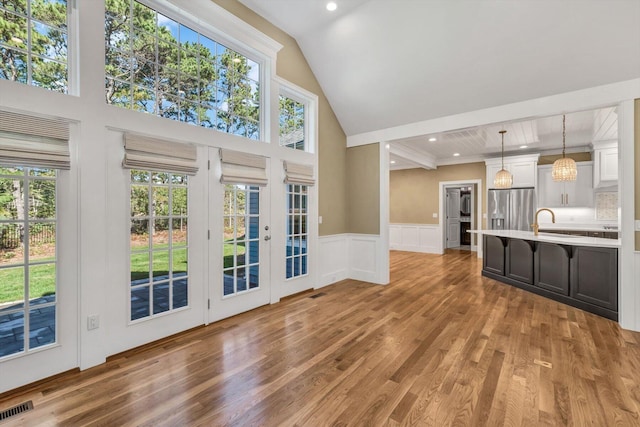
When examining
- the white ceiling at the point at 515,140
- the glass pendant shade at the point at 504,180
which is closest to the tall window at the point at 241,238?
the white ceiling at the point at 515,140

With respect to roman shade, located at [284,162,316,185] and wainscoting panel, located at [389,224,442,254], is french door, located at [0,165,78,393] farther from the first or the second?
wainscoting panel, located at [389,224,442,254]

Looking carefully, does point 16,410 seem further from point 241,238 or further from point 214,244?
point 241,238

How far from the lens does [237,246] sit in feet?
12.0

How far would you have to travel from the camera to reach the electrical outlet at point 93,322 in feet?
7.92

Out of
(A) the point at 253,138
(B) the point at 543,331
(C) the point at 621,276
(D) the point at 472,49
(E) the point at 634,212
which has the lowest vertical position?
(B) the point at 543,331

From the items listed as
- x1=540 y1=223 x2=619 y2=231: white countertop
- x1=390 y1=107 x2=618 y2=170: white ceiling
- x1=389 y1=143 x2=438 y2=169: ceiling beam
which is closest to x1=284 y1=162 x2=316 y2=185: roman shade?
x1=390 y1=107 x2=618 y2=170: white ceiling

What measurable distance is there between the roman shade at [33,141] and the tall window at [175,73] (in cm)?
63

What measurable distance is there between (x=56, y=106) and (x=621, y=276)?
5.74 metres

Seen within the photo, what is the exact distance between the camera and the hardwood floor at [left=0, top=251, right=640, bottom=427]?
1854mm

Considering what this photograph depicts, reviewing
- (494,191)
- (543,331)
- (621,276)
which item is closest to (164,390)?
(543,331)

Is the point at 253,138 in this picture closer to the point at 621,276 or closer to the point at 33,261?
the point at 33,261

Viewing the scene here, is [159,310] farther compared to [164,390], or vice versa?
[159,310]

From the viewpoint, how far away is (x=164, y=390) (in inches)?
82.9

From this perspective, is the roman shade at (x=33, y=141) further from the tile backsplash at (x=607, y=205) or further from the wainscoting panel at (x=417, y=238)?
the tile backsplash at (x=607, y=205)
